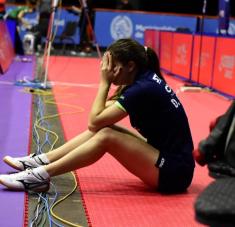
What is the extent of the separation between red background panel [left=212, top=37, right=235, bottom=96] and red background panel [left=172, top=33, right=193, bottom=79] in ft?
4.70

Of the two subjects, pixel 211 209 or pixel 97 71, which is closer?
pixel 211 209

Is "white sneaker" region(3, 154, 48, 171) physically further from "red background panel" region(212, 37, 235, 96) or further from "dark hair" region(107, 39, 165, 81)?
"red background panel" region(212, 37, 235, 96)

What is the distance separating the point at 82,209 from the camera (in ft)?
10.00

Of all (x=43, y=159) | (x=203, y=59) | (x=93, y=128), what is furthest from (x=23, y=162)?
(x=203, y=59)

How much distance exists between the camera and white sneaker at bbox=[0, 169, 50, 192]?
3195 mm

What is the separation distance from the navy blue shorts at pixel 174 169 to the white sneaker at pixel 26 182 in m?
0.69

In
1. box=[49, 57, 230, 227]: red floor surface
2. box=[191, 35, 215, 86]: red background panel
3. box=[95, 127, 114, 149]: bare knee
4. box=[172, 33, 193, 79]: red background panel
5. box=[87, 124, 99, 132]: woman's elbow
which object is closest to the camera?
box=[49, 57, 230, 227]: red floor surface

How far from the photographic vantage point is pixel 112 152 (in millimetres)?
3182

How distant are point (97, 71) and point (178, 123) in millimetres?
8020

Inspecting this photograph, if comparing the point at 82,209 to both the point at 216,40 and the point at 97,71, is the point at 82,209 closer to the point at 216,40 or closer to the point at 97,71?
the point at 216,40

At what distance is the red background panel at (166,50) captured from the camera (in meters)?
11.1

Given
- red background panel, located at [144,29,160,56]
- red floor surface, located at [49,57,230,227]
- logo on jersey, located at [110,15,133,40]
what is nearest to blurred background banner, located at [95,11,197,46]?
logo on jersey, located at [110,15,133,40]

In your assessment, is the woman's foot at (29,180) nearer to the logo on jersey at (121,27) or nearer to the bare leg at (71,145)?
the bare leg at (71,145)

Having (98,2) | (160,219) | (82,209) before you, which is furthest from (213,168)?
(98,2)
